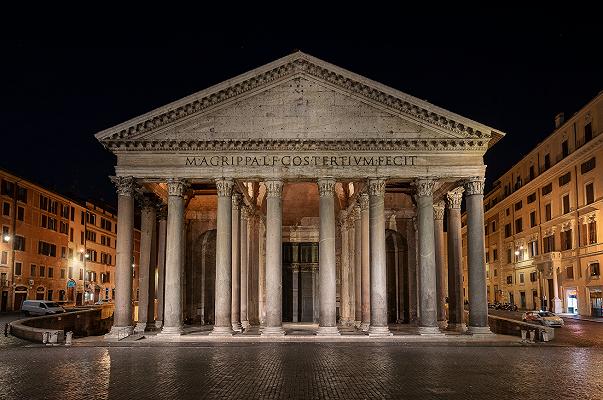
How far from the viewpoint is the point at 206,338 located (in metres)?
30.0

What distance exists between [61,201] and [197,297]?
36536 millimetres

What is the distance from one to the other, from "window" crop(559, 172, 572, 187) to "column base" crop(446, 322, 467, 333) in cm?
2390

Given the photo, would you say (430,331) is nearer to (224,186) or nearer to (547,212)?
(224,186)

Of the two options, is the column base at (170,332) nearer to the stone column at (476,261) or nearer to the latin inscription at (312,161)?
the latin inscription at (312,161)

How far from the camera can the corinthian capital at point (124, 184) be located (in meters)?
31.5

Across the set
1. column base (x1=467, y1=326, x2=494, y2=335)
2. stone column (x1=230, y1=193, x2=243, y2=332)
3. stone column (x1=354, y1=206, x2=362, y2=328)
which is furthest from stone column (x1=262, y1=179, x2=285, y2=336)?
column base (x1=467, y1=326, x2=494, y2=335)

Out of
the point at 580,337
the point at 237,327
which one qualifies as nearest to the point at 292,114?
the point at 237,327

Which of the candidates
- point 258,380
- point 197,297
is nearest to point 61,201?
point 197,297

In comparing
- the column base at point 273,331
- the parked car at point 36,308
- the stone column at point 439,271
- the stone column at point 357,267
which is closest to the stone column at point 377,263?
the column base at point 273,331

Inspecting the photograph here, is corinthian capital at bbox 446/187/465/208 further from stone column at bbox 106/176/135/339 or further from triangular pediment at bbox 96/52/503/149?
stone column at bbox 106/176/135/339

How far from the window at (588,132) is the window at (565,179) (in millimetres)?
4361

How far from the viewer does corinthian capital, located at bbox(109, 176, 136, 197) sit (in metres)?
31.5

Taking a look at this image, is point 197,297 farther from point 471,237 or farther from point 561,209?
point 561,209

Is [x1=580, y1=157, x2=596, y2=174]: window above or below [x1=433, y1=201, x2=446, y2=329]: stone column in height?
above
